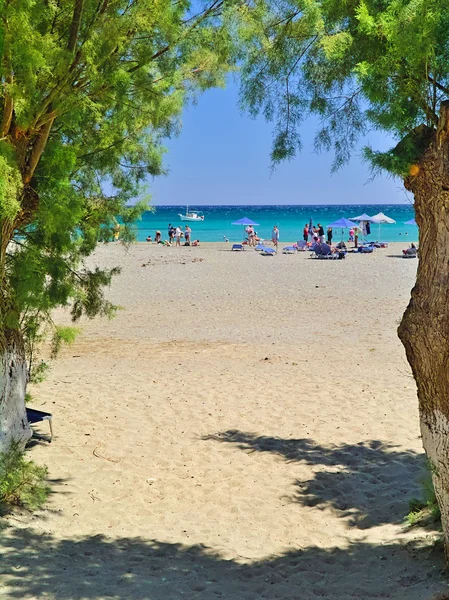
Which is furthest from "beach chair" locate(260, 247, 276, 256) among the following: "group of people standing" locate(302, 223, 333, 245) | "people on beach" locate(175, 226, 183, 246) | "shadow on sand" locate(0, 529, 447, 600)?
"shadow on sand" locate(0, 529, 447, 600)

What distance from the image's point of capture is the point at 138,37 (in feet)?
19.1

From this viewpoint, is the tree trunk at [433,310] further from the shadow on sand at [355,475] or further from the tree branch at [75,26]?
the tree branch at [75,26]

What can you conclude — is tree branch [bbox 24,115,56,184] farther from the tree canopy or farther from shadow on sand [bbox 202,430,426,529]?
shadow on sand [bbox 202,430,426,529]

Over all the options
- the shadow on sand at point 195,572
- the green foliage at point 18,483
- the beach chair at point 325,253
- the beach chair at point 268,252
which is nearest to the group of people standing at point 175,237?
the beach chair at point 268,252

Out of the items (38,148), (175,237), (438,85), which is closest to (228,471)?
(38,148)

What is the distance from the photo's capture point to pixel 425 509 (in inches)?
224

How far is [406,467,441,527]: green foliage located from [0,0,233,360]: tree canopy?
3.55 meters

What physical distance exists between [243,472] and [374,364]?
466 cm

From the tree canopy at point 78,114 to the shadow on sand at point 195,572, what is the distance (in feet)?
6.14

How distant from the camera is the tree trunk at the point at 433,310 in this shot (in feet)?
13.9

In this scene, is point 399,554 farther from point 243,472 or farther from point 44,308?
point 44,308

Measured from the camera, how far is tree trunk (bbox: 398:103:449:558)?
423 centimetres

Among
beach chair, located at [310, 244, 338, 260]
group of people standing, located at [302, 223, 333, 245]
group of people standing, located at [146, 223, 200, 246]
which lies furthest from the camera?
group of people standing, located at [146, 223, 200, 246]

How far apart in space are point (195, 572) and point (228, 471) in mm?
2016
